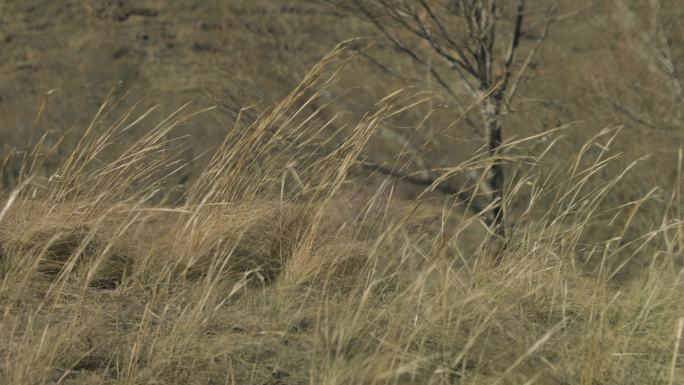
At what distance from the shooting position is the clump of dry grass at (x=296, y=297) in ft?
5.96

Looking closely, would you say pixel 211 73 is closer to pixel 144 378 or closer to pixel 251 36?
pixel 251 36

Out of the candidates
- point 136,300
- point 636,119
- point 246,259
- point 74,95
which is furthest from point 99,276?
point 74,95

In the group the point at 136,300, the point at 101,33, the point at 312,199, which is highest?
the point at 312,199

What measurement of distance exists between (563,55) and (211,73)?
5158mm

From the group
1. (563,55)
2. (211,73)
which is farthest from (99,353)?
(563,55)

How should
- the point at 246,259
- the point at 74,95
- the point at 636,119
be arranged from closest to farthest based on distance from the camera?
the point at 246,259
the point at 636,119
the point at 74,95

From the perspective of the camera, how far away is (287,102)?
250 centimetres

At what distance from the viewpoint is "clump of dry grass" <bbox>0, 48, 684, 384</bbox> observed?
1815mm

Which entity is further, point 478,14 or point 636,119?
point 636,119

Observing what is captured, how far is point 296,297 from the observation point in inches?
87.5

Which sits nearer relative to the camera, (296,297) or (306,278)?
(296,297)

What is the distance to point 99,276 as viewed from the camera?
7.75ft

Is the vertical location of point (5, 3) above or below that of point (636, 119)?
above

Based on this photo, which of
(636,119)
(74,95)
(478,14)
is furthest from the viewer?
(74,95)
